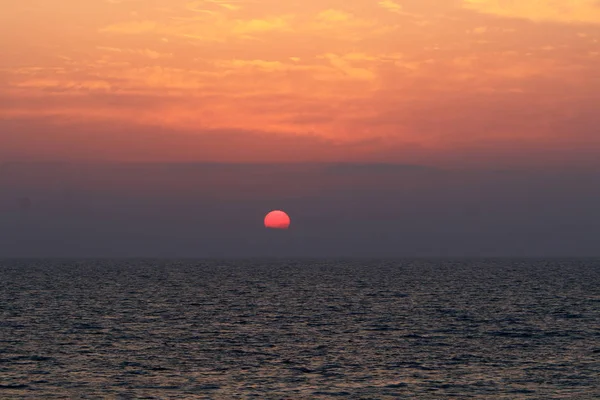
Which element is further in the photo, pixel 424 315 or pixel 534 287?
pixel 534 287

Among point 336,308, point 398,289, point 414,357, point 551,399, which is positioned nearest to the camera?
point 551,399

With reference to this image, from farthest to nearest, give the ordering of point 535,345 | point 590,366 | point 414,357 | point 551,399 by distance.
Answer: point 535,345 → point 414,357 → point 590,366 → point 551,399

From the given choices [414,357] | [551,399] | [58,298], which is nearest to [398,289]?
[58,298]

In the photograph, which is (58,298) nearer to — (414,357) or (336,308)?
(336,308)

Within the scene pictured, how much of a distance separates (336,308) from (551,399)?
2497 inches

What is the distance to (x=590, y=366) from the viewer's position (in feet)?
200

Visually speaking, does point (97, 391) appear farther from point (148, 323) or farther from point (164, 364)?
point (148, 323)

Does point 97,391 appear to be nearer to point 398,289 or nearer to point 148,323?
point 148,323

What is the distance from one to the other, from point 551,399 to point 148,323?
5395 cm

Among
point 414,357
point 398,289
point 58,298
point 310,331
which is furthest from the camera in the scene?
point 398,289

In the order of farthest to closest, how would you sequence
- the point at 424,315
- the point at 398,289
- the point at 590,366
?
the point at 398,289
the point at 424,315
the point at 590,366

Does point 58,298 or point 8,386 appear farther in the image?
point 58,298

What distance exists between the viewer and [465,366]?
2425 inches

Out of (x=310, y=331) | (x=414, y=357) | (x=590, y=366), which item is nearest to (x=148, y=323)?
(x=310, y=331)
